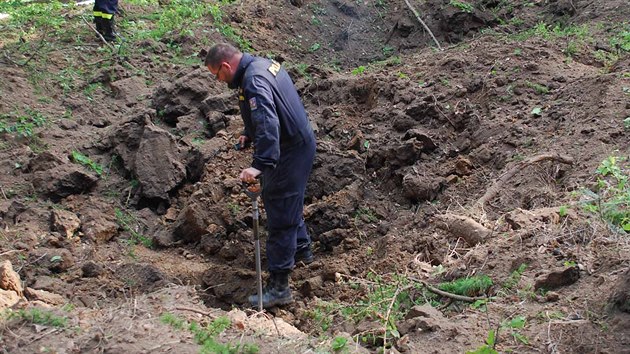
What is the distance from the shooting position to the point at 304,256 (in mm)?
6309

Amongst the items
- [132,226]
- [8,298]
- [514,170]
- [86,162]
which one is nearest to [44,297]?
[8,298]

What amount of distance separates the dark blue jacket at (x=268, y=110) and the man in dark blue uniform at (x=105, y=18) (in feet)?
14.6

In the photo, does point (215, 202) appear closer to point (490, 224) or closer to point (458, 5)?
point (490, 224)

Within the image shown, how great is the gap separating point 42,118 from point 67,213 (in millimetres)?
1780

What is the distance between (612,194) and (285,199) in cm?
239

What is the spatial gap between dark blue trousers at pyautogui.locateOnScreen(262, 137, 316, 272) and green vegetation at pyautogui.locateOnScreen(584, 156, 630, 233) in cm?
211

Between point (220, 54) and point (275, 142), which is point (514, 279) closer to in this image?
point (275, 142)

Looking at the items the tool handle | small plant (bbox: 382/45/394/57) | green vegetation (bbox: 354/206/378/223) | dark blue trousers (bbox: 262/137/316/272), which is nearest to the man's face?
dark blue trousers (bbox: 262/137/316/272)

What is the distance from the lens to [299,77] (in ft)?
27.8

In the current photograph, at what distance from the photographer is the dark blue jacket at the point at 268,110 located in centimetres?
516

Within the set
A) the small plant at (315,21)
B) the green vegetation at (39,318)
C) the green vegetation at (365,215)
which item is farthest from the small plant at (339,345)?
the small plant at (315,21)

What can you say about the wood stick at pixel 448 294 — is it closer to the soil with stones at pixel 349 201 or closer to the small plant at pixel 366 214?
the soil with stones at pixel 349 201

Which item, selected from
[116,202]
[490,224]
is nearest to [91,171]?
[116,202]

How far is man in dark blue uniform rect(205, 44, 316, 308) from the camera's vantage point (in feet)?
17.0
